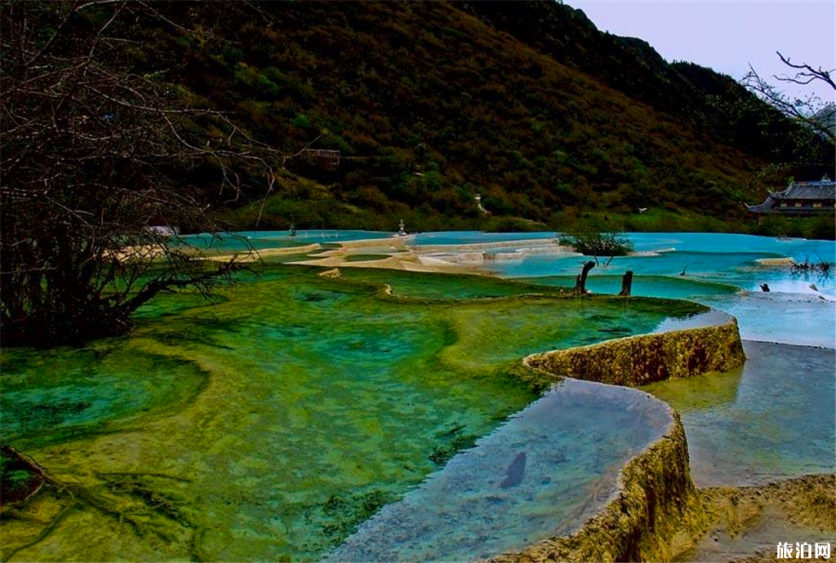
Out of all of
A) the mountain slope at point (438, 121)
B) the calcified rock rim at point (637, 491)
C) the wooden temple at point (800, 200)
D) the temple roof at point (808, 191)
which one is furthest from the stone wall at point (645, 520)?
the temple roof at point (808, 191)

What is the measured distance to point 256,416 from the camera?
13.4 ft

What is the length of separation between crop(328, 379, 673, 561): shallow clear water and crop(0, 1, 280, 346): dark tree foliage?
1677mm

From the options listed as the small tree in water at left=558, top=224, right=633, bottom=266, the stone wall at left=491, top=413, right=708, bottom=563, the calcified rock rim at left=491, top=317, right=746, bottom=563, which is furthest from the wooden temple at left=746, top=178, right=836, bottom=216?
the stone wall at left=491, top=413, right=708, bottom=563

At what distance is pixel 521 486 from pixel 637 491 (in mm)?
511

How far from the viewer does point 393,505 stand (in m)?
3.07

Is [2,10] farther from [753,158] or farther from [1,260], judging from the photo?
[753,158]

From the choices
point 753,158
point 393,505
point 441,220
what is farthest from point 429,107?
point 393,505

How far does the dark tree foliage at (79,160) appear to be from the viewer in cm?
291

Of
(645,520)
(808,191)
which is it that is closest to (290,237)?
(645,520)

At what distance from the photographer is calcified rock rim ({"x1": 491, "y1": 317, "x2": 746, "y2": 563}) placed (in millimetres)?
2684

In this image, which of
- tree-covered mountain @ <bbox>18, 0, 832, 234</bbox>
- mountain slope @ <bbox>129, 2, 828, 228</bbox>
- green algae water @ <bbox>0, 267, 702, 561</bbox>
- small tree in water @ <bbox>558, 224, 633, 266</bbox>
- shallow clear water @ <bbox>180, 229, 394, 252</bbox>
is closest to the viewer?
green algae water @ <bbox>0, 267, 702, 561</bbox>

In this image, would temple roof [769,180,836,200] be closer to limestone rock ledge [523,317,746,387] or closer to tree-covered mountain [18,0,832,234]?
tree-covered mountain [18,0,832,234]

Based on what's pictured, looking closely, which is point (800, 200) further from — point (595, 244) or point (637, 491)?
point (637, 491)

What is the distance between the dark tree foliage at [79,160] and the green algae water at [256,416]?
0.42 m
